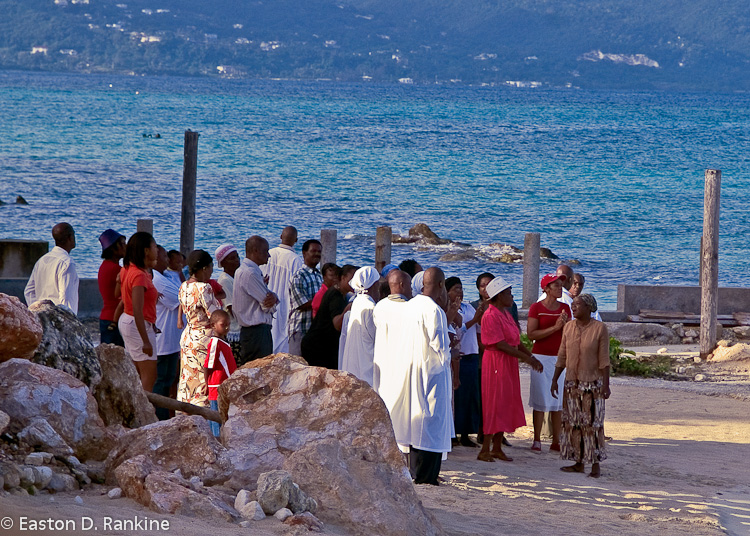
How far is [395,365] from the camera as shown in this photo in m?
6.81

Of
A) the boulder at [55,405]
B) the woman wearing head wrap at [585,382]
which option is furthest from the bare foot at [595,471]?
the boulder at [55,405]

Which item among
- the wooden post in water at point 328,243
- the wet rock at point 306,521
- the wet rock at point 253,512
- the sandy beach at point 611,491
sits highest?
the wooden post in water at point 328,243

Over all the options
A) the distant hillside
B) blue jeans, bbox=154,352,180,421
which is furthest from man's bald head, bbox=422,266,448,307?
the distant hillside

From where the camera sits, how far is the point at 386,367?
22.6 feet

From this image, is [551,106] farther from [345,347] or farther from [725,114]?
[345,347]

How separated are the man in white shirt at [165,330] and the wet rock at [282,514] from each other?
11.0 feet

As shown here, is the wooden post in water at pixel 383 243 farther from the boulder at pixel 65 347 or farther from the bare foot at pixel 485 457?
the boulder at pixel 65 347

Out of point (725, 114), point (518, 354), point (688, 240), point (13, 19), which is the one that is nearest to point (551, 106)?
point (725, 114)

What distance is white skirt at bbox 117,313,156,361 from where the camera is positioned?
24.3ft

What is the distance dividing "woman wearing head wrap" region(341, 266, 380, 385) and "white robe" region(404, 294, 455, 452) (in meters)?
0.61

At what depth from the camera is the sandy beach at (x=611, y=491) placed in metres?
4.69

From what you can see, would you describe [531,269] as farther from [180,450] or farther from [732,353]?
[180,450]

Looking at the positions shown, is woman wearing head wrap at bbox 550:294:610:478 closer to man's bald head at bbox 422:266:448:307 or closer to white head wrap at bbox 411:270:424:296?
white head wrap at bbox 411:270:424:296

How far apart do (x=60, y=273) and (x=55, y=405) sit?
241 cm
